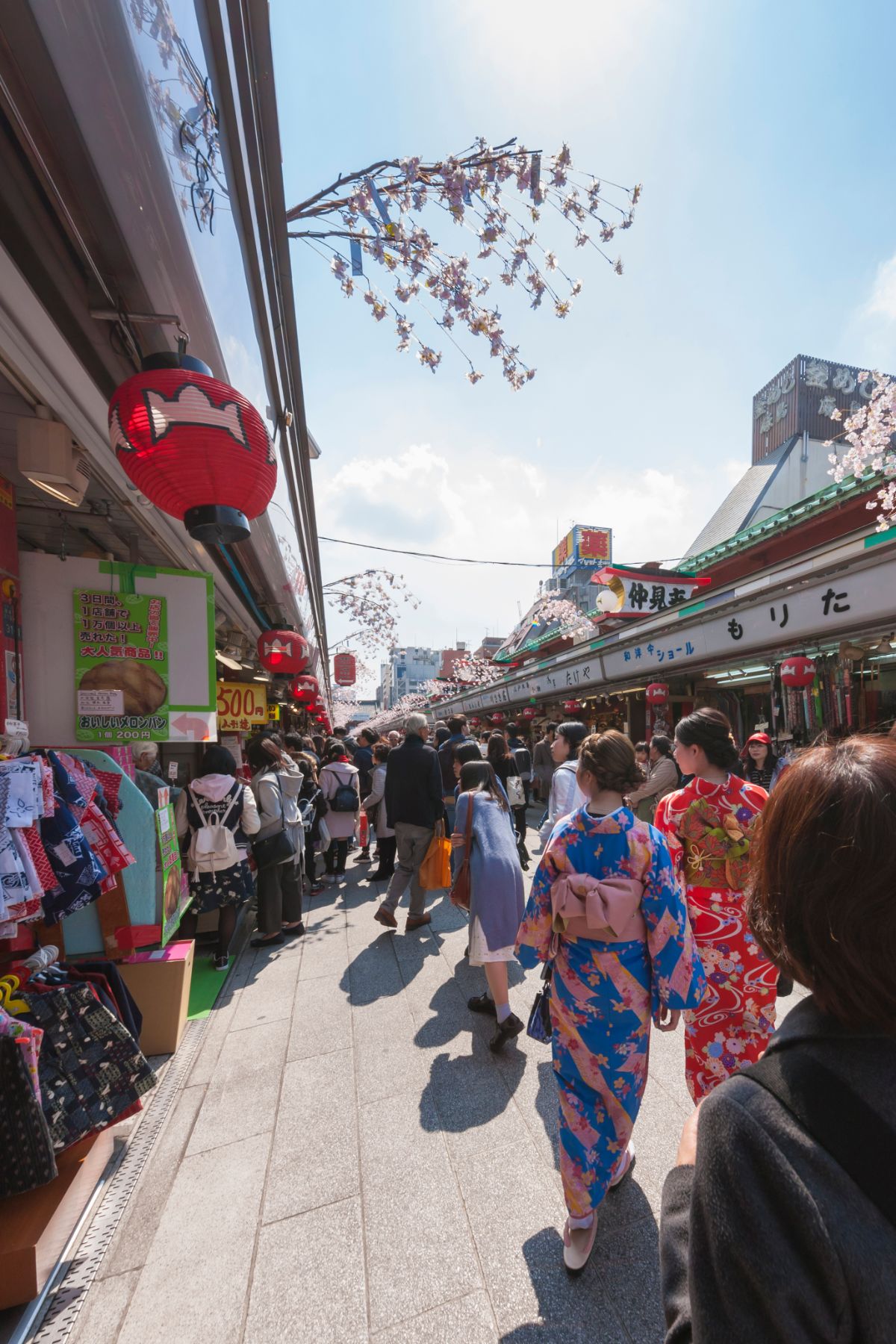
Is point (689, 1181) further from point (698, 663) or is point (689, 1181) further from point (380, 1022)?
point (698, 663)

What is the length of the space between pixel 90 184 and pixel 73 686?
2.40 metres

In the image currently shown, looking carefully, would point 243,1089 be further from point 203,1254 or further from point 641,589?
point 641,589

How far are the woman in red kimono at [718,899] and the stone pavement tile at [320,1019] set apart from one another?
6.88ft

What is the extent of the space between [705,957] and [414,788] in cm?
292

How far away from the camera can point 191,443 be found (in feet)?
7.09

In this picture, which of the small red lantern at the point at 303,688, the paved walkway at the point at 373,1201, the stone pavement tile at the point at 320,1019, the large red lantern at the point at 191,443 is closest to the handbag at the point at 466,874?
the paved walkway at the point at 373,1201

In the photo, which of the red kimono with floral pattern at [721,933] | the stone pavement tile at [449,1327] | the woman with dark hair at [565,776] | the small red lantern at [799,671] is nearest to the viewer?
the stone pavement tile at [449,1327]

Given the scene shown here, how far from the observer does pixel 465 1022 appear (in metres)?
3.46

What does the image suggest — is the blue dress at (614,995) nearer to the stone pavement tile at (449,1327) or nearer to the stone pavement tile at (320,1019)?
the stone pavement tile at (449,1327)

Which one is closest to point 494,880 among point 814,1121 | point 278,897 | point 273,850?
point 273,850

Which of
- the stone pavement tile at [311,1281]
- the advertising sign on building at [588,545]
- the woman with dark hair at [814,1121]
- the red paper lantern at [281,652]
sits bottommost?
the stone pavement tile at [311,1281]

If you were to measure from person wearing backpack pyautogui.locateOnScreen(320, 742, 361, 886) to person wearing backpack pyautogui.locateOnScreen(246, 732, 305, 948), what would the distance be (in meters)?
1.15

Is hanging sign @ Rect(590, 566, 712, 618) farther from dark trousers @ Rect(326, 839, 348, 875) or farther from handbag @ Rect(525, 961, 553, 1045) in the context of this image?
handbag @ Rect(525, 961, 553, 1045)

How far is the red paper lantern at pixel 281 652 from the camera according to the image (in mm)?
6777
